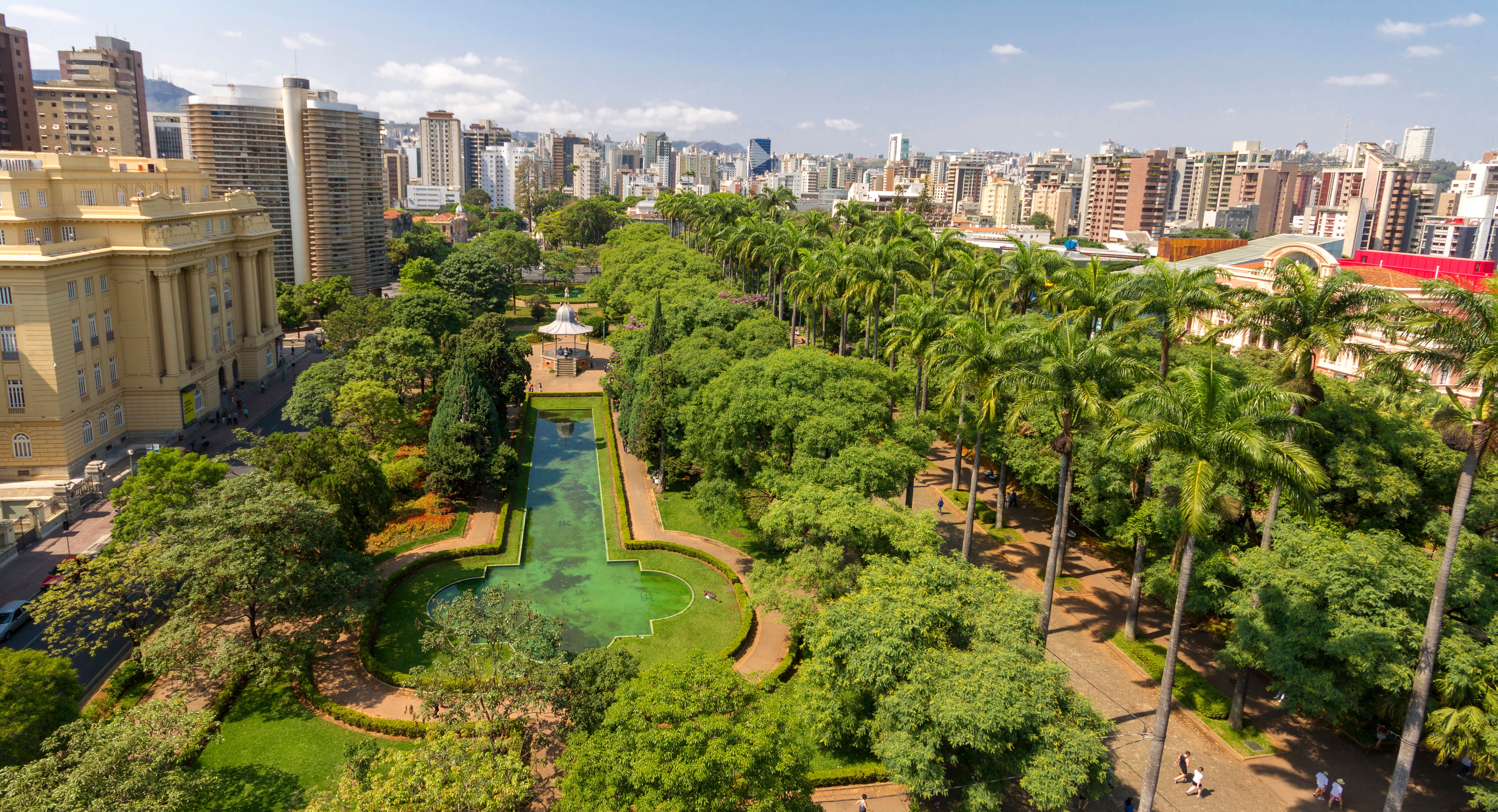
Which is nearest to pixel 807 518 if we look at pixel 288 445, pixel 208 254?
pixel 288 445

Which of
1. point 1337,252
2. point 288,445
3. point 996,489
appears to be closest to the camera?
point 288,445

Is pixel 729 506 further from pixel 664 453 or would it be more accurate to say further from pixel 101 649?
pixel 101 649

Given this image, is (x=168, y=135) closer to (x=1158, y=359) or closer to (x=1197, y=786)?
(x=1158, y=359)

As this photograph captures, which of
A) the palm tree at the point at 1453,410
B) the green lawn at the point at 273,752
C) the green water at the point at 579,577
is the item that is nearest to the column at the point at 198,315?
the green water at the point at 579,577

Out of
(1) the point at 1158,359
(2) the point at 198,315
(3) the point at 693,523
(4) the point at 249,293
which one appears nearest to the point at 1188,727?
(1) the point at 1158,359

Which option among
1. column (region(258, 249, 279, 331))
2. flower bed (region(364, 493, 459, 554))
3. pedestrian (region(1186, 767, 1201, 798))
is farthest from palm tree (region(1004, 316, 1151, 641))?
column (region(258, 249, 279, 331))

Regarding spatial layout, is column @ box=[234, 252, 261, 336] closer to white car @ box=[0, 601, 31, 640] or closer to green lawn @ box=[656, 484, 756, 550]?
white car @ box=[0, 601, 31, 640]
